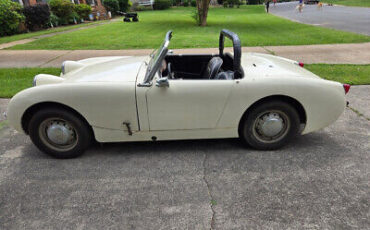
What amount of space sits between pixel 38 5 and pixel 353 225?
60.5 ft

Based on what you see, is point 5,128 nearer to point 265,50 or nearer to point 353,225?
point 353,225

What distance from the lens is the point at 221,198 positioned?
2416 millimetres

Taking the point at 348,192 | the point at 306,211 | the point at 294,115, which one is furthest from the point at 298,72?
the point at 306,211

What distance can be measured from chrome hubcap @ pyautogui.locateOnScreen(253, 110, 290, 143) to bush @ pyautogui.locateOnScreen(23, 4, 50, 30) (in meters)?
16.7

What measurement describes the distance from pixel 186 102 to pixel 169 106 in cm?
19

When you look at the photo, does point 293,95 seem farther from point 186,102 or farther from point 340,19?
point 340,19

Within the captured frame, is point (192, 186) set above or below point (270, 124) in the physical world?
below

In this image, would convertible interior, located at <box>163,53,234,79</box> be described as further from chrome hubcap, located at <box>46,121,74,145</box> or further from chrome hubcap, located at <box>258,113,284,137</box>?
chrome hubcap, located at <box>46,121,74,145</box>

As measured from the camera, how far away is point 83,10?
21.7 meters

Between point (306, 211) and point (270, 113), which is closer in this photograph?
point (306, 211)

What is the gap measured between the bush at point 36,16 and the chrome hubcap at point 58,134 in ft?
50.7

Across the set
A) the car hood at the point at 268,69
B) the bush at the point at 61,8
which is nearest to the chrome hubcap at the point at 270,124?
the car hood at the point at 268,69

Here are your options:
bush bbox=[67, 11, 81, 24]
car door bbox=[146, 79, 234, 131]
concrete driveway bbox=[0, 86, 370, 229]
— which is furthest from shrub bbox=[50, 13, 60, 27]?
car door bbox=[146, 79, 234, 131]

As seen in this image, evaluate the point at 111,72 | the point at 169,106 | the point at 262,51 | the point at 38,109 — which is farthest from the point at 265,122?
the point at 262,51
